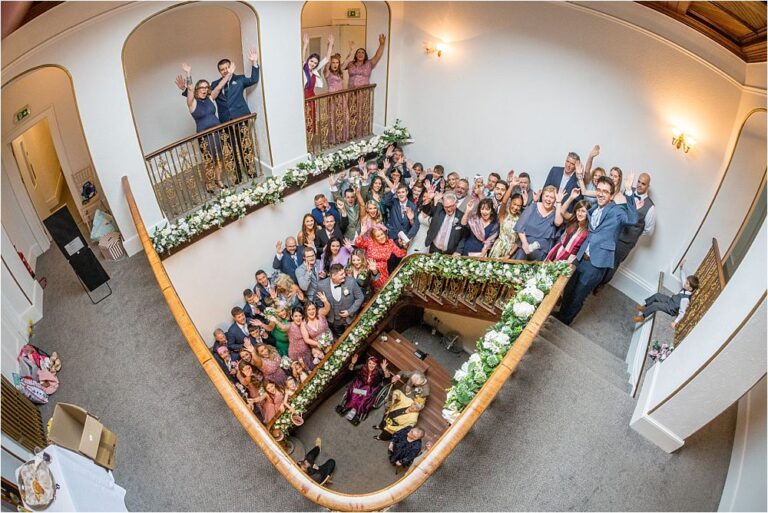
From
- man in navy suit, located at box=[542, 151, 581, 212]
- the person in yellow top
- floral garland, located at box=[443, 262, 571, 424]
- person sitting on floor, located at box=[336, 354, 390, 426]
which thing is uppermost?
man in navy suit, located at box=[542, 151, 581, 212]

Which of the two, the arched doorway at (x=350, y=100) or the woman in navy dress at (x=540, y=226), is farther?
the arched doorway at (x=350, y=100)

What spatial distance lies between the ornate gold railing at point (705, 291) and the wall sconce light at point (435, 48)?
222 inches

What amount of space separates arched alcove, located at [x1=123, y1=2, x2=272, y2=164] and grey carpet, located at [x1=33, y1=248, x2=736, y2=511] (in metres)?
4.29

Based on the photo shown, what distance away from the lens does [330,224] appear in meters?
7.88

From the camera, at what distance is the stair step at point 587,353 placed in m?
5.76

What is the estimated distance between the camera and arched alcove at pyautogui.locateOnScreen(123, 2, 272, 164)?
8.11 meters

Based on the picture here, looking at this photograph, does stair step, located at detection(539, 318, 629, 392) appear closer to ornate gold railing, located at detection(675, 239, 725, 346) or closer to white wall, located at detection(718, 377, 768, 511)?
ornate gold railing, located at detection(675, 239, 725, 346)

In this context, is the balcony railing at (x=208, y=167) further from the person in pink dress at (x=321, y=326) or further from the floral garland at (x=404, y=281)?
the floral garland at (x=404, y=281)

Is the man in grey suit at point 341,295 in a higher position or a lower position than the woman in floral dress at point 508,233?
lower


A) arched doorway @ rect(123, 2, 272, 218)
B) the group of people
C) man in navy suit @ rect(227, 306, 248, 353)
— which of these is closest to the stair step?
the group of people

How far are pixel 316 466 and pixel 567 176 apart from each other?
6.00 metres

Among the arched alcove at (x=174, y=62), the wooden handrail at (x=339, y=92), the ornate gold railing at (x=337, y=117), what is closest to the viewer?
the arched alcove at (x=174, y=62)

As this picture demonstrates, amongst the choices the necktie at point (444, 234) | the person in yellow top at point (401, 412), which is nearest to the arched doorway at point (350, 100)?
the necktie at point (444, 234)

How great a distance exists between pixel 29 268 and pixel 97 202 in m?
2.34
